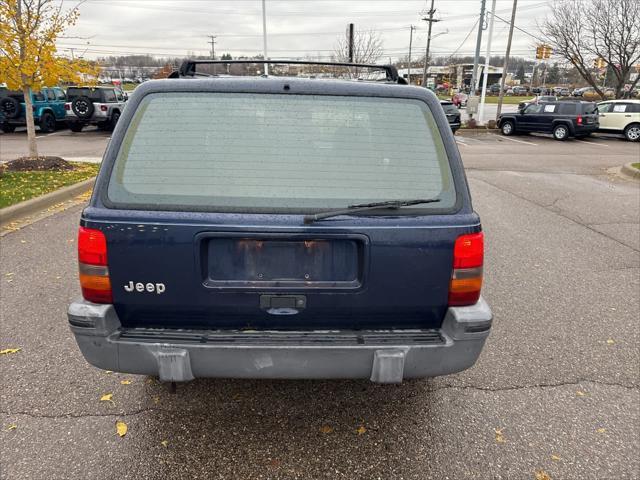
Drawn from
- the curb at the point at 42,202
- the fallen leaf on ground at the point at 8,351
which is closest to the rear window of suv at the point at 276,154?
the fallen leaf on ground at the point at 8,351

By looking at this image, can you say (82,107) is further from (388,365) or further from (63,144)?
(388,365)

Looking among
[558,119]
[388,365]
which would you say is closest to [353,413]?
[388,365]

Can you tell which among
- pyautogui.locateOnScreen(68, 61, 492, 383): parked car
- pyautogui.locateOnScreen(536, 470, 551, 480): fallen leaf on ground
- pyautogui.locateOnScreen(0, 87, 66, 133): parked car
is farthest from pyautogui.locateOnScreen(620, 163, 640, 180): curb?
pyautogui.locateOnScreen(0, 87, 66, 133): parked car

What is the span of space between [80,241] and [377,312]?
1.42m

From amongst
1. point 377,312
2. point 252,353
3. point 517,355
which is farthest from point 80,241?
point 517,355

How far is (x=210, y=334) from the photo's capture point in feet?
7.26

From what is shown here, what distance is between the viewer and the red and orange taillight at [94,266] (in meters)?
2.10

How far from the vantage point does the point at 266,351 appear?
2119 millimetres

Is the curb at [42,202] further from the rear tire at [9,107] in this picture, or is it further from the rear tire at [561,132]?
the rear tire at [561,132]

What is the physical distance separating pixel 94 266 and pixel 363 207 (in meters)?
1.26

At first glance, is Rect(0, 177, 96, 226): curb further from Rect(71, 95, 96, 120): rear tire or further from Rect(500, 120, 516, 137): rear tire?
Rect(500, 120, 516, 137): rear tire

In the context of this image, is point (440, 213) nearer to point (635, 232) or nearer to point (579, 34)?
point (635, 232)

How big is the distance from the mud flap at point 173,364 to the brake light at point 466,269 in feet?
4.18

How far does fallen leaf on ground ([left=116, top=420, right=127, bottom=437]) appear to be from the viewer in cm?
250
